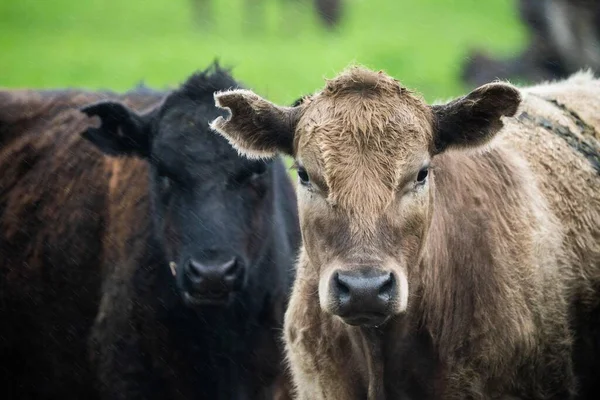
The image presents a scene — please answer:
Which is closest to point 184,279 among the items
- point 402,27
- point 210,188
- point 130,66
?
point 210,188

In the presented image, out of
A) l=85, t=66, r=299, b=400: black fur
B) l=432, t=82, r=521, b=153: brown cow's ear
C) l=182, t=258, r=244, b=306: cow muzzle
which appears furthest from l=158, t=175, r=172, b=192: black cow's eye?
l=432, t=82, r=521, b=153: brown cow's ear

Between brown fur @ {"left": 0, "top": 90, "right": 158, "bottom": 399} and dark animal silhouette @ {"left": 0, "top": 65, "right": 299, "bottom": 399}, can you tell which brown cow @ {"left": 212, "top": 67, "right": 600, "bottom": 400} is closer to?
dark animal silhouette @ {"left": 0, "top": 65, "right": 299, "bottom": 399}

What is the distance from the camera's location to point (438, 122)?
5.50 m

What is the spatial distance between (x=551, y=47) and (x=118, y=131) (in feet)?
40.4

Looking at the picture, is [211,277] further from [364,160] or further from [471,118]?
[471,118]

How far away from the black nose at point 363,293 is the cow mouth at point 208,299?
5.24 ft

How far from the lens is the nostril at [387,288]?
4883 millimetres

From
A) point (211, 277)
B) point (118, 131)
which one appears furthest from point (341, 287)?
point (118, 131)

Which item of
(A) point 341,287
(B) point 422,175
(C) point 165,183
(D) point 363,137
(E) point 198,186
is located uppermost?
(C) point 165,183

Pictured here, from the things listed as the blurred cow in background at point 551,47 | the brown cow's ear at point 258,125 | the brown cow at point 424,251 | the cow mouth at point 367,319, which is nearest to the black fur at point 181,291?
the brown cow at point 424,251

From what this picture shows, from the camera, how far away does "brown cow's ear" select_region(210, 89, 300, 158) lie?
5570mm

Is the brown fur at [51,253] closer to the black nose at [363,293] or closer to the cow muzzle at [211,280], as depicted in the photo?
the cow muzzle at [211,280]

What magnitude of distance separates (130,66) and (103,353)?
16586 millimetres

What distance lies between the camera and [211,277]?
6.38 meters
